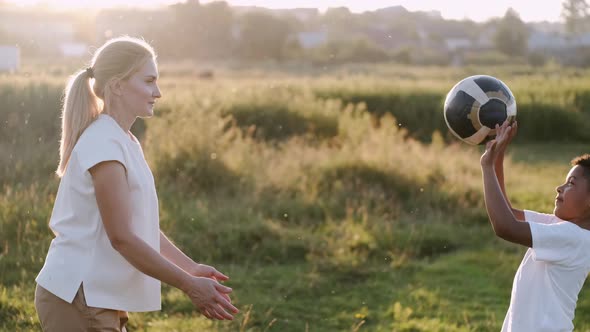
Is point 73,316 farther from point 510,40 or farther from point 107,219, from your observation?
point 510,40

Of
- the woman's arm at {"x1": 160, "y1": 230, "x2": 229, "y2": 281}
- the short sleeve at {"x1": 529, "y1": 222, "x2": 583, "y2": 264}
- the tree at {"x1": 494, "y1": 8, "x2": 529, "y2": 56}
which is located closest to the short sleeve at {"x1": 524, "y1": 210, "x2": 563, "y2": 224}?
the short sleeve at {"x1": 529, "y1": 222, "x2": 583, "y2": 264}

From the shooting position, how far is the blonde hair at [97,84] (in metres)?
2.63

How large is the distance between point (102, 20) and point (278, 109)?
2013 inches

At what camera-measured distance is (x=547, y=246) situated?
9.29 feet

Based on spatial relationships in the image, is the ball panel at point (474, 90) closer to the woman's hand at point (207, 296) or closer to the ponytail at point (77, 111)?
the woman's hand at point (207, 296)

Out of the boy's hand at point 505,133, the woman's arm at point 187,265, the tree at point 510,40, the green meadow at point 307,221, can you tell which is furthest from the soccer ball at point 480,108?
the tree at point 510,40

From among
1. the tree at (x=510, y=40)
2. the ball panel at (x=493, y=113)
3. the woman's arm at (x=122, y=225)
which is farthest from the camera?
the tree at (x=510, y=40)

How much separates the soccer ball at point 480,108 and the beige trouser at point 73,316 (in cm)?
168

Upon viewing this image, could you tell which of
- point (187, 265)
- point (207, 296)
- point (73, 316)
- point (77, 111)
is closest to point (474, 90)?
point (187, 265)

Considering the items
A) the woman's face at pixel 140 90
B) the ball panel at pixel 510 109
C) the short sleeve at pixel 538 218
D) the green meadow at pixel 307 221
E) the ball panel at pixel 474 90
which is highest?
the woman's face at pixel 140 90

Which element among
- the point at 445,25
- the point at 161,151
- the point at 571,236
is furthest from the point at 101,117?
the point at 445,25

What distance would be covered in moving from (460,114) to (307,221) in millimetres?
5061

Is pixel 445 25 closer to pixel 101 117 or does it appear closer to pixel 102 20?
pixel 102 20

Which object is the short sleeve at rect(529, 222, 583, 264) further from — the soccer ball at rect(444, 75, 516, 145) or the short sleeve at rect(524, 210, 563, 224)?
the soccer ball at rect(444, 75, 516, 145)
